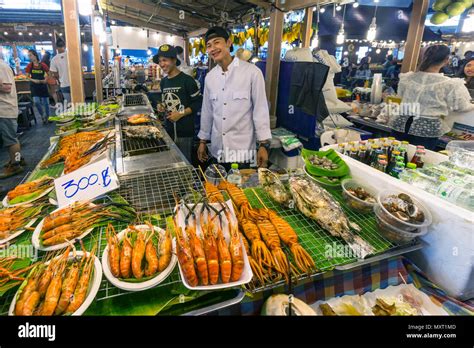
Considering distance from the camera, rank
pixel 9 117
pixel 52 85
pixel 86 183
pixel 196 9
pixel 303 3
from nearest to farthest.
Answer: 1. pixel 86 183
2. pixel 303 3
3. pixel 9 117
4. pixel 196 9
5. pixel 52 85

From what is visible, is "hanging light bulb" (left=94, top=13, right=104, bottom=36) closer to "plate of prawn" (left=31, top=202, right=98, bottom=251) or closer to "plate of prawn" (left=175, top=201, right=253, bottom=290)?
"plate of prawn" (left=31, top=202, right=98, bottom=251)

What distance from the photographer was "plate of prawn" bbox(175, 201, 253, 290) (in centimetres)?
127

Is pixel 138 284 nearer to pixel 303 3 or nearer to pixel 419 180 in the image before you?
pixel 419 180

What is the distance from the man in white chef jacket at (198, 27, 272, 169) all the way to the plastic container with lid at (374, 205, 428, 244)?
2.01m

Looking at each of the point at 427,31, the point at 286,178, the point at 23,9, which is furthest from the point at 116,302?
the point at 23,9

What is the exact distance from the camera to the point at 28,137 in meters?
8.60

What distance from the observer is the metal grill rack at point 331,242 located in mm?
1538

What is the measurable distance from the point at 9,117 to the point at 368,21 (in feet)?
33.0

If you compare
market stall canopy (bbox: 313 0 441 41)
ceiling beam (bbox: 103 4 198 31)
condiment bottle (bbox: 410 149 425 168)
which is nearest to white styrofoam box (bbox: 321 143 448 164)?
condiment bottle (bbox: 410 149 425 168)

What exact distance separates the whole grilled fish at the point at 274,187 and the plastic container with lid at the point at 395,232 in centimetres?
64

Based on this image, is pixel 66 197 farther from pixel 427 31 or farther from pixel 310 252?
pixel 427 31

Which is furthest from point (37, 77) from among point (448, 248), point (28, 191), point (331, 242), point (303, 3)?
point (448, 248)

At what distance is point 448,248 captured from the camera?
→ 5.44 feet
